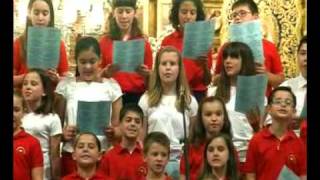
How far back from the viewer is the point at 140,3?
3.22 meters

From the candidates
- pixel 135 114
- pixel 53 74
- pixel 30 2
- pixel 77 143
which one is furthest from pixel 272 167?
pixel 30 2

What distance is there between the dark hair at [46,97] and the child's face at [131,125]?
343 millimetres

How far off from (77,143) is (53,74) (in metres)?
0.34

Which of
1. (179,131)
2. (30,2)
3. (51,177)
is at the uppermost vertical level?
(30,2)

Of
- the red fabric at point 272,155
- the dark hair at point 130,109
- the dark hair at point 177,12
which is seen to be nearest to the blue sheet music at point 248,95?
the red fabric at point 272,155

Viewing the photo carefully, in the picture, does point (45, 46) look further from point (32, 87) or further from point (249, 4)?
point (249, 4)

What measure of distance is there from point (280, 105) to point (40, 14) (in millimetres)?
1204

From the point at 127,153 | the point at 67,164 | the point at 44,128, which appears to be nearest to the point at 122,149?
the point at 127,153

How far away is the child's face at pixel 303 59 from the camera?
328 centimetres

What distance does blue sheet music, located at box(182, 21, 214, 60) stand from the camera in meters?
3.24

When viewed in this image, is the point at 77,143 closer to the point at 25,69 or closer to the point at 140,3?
the point at 25,69

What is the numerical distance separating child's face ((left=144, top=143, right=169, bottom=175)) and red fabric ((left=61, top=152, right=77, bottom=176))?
34cm

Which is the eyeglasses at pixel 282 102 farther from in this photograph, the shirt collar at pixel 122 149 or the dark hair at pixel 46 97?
the dark hair at pixel 46 97

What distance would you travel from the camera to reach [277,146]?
3.23 meters
